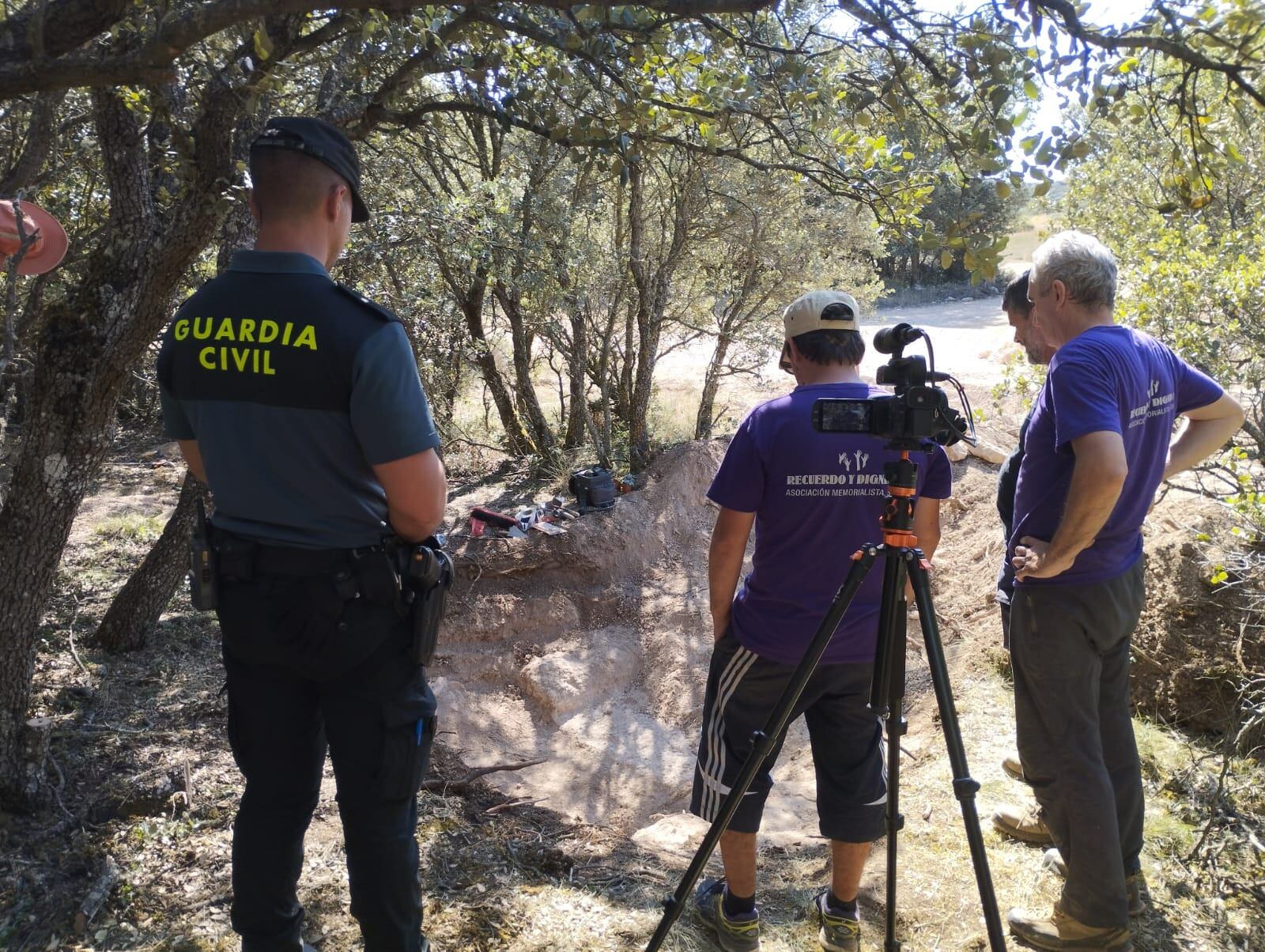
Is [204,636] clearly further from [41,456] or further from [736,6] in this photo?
[736,6]

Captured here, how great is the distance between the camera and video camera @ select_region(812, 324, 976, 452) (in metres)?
2.14

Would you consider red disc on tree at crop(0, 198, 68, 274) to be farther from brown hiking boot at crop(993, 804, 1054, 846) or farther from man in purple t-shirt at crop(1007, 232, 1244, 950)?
brown hiking boot at crop(993, 804, 1054, 846)

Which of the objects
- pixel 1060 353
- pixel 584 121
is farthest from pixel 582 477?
pixel 1060 353

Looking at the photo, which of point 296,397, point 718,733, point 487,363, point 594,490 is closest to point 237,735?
point 296,397

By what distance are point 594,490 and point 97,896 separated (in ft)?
17.6

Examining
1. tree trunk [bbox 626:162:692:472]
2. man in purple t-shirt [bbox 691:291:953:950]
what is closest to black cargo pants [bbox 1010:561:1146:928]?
man in purple t-shirt [bbox 691:291:953:950]

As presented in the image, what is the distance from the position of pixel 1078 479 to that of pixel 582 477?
5733 mm

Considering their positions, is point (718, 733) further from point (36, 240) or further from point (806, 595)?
point (36, 240)

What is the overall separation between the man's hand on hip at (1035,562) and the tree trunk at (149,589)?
13.2 ft

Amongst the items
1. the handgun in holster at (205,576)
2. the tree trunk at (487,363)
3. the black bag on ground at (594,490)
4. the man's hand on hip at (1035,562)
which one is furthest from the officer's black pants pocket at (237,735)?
the black bag on ground at (594,490)

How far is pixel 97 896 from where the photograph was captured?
2715 millimetres

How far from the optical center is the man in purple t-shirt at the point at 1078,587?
249cm

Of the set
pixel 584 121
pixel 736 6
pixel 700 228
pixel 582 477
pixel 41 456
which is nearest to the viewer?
pixel 736 6

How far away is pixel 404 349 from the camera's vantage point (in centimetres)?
200
